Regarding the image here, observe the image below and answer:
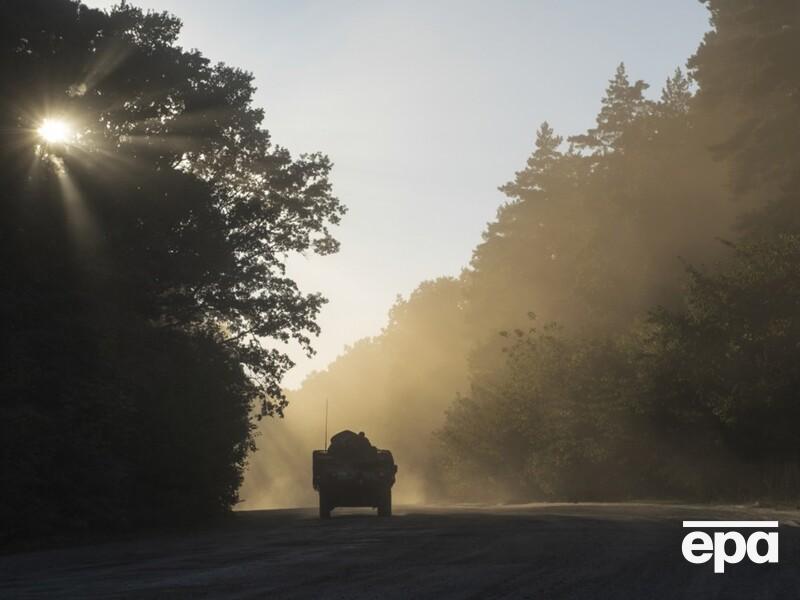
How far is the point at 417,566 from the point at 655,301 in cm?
5000

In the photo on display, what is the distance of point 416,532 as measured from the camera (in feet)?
73.2

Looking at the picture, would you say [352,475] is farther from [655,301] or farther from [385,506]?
[655,301]

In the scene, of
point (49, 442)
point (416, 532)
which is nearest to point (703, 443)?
Result: point (416, 532)

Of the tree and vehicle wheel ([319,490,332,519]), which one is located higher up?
the tree

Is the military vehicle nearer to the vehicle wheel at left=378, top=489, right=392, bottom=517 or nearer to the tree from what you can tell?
the vehicle wheel at left=378, top=489, right=392, bottom=517

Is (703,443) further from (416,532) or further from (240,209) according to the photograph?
(416,532)

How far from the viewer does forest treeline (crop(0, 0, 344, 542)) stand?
1028 inches

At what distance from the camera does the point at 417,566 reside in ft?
49.8

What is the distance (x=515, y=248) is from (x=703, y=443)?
62.5 metres

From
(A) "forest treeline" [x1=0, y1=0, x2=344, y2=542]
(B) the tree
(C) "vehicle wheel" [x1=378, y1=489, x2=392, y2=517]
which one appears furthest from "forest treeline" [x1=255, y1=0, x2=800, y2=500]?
(A) "forest treeline" [x1=0, y1=0, x2=344, y2=542]

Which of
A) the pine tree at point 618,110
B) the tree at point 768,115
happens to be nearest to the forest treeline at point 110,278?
the tree at point 768,115

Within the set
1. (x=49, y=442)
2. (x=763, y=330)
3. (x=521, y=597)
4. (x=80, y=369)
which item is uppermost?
(x=763, y=330)

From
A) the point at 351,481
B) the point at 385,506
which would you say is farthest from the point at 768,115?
the point at 351,481

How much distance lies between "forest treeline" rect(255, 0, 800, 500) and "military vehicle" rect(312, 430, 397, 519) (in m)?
13.4
